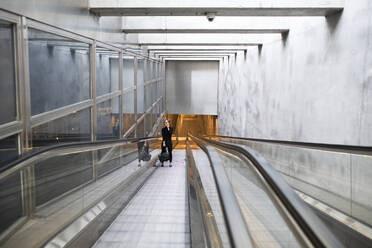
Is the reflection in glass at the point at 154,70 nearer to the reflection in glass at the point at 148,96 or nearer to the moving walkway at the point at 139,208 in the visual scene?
the reflection in glass at the point at 148,96

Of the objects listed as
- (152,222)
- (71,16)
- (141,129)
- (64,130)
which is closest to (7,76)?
(64,130)

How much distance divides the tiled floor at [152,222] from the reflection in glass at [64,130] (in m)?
1.81

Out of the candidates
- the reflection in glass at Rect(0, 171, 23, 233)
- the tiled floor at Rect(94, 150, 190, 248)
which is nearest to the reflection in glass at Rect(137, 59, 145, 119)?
the tiled floor at Rect(94, 150, 190, 248)

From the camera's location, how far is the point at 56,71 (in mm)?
5238

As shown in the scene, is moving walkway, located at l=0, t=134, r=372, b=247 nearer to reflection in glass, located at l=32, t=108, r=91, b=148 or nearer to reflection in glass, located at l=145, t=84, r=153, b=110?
reflection in glass, located at l=32, t=108, r=91, b=148

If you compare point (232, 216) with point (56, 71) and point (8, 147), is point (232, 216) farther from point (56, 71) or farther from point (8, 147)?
point (56, 71)

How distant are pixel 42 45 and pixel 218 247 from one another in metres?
4.39

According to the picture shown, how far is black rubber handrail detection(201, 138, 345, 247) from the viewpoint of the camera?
4.42ft

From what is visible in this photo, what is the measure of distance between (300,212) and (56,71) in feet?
16.6

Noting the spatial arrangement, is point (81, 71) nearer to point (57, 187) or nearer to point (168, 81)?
point (57, 187)

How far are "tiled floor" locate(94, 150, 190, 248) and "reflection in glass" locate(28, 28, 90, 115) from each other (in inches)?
91.6

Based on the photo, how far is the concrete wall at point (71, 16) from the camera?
4223 mm

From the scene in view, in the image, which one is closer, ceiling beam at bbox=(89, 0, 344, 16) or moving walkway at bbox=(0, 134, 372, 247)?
moving walkway at bbox=(0, 134, 372, 247)

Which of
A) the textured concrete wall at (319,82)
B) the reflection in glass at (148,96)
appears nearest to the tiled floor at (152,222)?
the textured concrete wall at (319,82)
